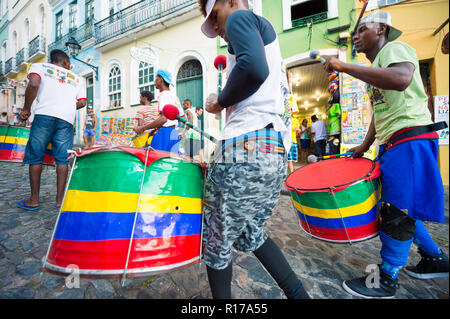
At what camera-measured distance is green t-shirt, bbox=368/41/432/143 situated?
1.34 m

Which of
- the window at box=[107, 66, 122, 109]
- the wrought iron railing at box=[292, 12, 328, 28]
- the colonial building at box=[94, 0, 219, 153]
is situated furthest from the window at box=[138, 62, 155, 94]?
the wrought iron railing at box=[292, 12, 328, 28]

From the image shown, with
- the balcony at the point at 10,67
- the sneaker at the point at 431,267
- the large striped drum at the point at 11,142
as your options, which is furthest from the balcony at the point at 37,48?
the sneaker at the point at 431,267

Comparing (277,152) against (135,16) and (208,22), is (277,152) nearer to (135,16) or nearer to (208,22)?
(208,22)

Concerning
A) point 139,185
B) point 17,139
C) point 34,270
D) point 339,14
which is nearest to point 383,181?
point 139,185

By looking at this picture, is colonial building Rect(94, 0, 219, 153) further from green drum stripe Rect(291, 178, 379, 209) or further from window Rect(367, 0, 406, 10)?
green drum stripe Rect(291, 178, 379, 209)

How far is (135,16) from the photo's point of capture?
10.1 metres

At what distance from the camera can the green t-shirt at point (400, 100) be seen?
1.34 meters

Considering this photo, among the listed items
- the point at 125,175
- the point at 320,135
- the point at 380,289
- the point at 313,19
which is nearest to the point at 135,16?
the point at 313,19

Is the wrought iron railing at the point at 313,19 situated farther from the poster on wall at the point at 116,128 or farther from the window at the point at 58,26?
the window at the point at 58,26

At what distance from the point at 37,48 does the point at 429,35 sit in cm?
2220

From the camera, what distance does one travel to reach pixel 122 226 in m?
0.90

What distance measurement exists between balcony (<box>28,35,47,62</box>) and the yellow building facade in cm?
2049

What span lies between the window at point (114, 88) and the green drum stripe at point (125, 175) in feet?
37.9

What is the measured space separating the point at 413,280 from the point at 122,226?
240cm
